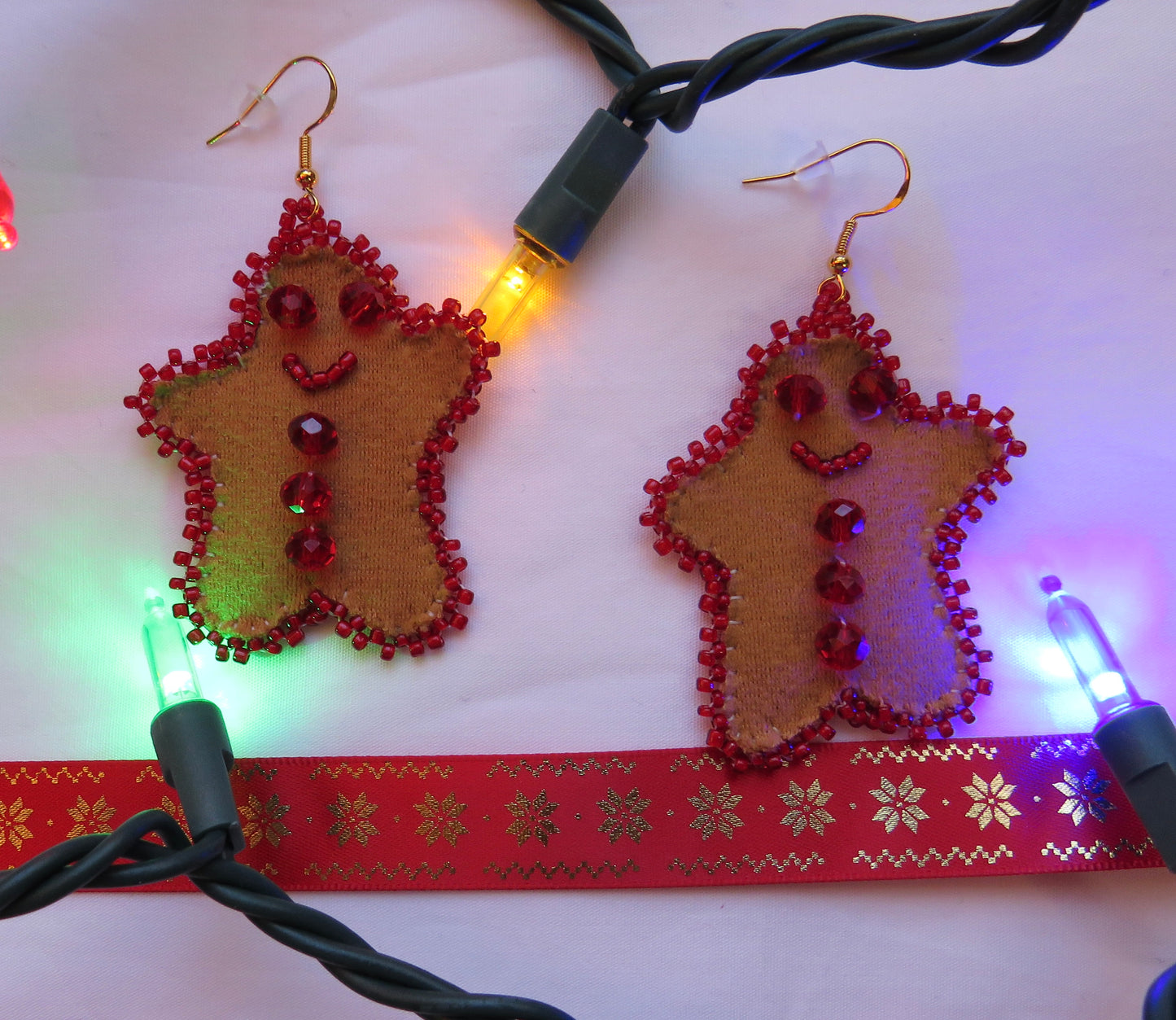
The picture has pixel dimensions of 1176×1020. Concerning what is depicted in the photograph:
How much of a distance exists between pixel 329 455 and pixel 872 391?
440 mm

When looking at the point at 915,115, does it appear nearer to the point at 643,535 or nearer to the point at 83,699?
the point at 643,535

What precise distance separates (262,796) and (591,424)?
39 centimetres

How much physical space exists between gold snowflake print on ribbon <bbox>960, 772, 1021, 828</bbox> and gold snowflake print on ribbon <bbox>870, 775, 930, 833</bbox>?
0.04 metres

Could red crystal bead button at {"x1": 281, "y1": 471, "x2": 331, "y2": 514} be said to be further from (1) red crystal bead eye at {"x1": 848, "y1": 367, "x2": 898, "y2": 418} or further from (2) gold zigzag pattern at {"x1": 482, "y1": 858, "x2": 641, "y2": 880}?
(1) red crystal bead eye at {"x1": 848, "y1": 367, "x2": 898, "y2": 418}

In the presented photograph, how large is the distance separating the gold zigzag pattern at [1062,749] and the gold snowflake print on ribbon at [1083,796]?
1cm

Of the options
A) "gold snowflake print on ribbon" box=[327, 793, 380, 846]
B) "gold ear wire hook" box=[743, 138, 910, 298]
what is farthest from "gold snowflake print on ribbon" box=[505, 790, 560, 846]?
"gold ear wire hook" box=[743, 138, 910, 298]

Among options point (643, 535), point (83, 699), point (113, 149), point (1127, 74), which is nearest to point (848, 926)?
point (643, 535)

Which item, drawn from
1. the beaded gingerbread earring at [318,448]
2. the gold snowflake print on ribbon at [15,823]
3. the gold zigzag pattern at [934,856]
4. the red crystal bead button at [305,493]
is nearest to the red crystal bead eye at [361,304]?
the beaded gingerbread earring at [318,448]

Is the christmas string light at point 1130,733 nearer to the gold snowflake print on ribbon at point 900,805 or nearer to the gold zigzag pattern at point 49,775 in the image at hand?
the gold snowflake print on ribbon at point 900,805

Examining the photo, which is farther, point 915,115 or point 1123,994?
point 915,115

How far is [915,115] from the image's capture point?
0.87 m

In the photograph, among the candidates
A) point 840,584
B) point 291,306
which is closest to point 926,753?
point 840,584

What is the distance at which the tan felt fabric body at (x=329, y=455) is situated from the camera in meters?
0.78

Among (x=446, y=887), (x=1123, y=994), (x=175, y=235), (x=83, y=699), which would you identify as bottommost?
(x=1123, y=994)
